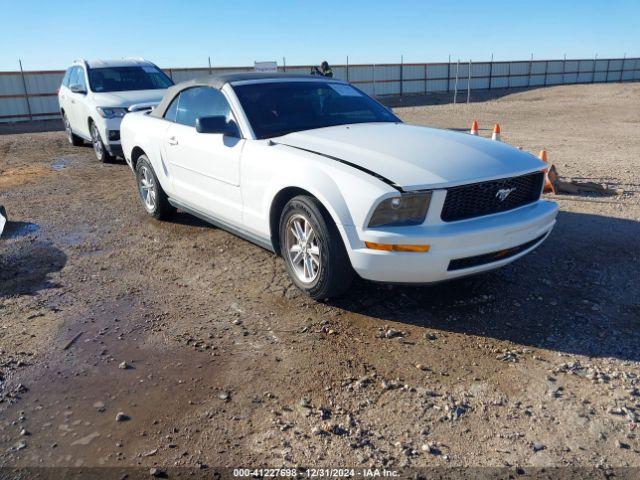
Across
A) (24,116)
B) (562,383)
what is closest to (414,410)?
(562,383)

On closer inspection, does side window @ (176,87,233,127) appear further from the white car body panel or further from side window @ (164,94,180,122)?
the white car body panel

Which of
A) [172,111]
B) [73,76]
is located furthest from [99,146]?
[172,111]

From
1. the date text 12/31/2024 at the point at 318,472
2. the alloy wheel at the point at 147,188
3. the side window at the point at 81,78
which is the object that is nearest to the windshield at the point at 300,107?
the alloy wheel at the point at 147,188

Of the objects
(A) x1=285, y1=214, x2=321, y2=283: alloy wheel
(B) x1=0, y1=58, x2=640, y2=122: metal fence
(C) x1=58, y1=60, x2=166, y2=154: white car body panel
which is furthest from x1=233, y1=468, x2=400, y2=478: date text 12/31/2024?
(B) x1=0, y1=58, x2=640, y2=122: metal fence

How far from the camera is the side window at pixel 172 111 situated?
580 cm

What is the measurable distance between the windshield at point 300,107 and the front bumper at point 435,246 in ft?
4.88

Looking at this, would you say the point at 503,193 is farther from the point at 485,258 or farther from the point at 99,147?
the point at 99,147

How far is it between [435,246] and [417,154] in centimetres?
76

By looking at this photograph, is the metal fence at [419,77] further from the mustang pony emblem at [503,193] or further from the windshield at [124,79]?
the mustang pony emblem at [503,193]

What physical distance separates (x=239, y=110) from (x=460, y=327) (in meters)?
2.56

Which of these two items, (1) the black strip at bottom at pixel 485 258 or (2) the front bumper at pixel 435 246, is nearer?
(2) the front bumper at pixel 435 246

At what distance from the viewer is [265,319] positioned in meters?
3.97

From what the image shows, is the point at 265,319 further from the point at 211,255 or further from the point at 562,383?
the point at 562,383

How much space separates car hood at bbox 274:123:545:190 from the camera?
140 inches
